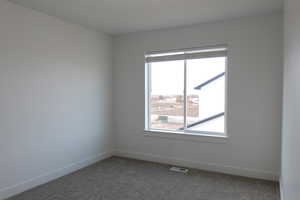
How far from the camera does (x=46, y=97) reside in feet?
10.1

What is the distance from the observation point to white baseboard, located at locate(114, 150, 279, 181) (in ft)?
10.5

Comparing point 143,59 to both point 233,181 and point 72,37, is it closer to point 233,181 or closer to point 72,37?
point 72,37

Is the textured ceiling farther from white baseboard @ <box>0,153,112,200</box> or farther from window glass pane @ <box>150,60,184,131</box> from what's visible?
white baseboard @ <box>0,153,112,200</box>

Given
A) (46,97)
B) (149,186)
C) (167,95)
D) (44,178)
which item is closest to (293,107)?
(149,186)

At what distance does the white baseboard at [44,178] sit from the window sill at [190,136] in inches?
44.3

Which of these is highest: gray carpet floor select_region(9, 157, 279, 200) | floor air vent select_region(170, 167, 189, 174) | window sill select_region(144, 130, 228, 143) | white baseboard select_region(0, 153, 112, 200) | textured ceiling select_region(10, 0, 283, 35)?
textured ceiling select_region(10, 0, 283, 35)

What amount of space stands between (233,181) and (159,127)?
156cm

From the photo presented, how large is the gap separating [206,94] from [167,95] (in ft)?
2.37

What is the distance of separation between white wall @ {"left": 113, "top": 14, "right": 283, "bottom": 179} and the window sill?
0.18 ft

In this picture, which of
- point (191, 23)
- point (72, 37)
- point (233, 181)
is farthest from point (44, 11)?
point (233, 181)

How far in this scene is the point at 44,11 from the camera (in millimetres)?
2984

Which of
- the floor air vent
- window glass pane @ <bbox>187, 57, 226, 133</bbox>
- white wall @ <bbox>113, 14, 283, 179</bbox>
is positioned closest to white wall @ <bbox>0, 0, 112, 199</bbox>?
white wall @ <bbox>113, 14, 283, 179</bbox>

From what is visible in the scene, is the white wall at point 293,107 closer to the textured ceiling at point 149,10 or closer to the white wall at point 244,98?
the textured ceiling at point 149,10

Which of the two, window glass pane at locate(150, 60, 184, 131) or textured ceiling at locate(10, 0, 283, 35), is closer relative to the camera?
textured ceiling at locate(10, 0, 283, 35)
